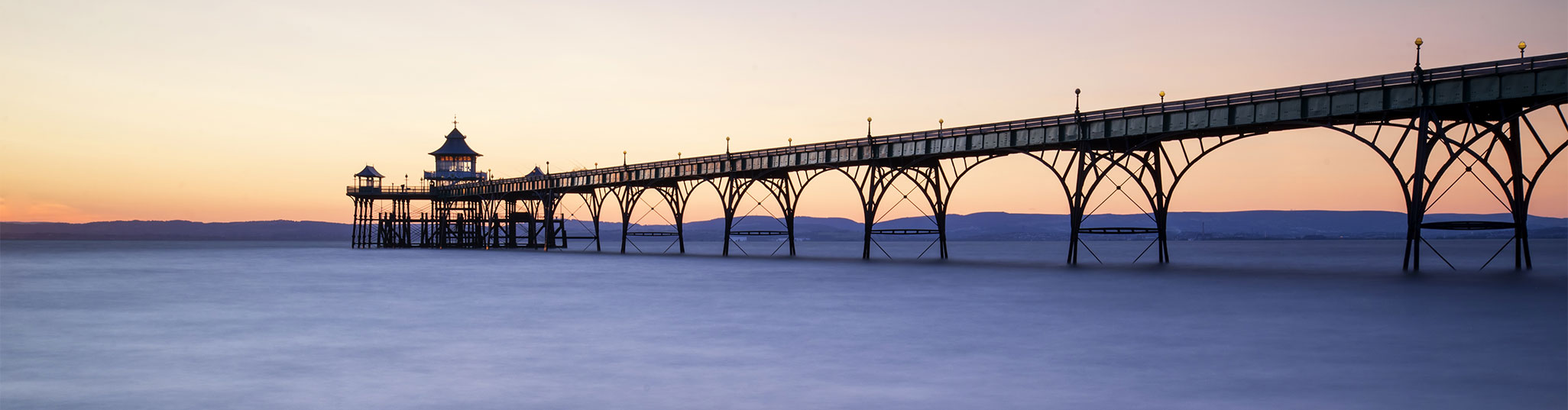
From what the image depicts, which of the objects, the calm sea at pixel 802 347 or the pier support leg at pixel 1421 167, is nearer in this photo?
the calm sea at pixel 802 347

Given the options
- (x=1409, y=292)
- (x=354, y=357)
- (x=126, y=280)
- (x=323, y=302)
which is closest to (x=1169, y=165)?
(x=1409, y=292)

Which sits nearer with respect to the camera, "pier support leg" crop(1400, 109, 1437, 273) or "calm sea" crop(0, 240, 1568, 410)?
"calm sea" crop(0, 240, 1568, 410)

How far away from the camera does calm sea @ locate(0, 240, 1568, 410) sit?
35.2 feet

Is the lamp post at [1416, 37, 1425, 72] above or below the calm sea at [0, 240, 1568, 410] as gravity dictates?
above

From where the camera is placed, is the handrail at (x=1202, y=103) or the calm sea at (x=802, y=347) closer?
the calm sea at (x=802, y=347)

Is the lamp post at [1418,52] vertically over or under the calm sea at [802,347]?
over

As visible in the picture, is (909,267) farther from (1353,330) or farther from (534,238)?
(534,238)

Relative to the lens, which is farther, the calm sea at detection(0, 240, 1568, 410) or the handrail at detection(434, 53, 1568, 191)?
the handrail at detection(434, 53, 1568, 191)

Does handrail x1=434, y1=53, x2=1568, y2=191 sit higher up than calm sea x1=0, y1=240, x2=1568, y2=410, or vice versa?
handrail x1=434, y1=53, x2=1568, y2=191

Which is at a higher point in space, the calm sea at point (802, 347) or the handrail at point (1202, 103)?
the handrail at point (1202, 103)

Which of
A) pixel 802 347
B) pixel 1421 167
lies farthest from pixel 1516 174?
pixel 802 347

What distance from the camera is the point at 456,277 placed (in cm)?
3831

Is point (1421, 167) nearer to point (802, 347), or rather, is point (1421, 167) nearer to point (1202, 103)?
point (1202, 103)

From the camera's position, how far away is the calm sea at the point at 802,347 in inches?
423
